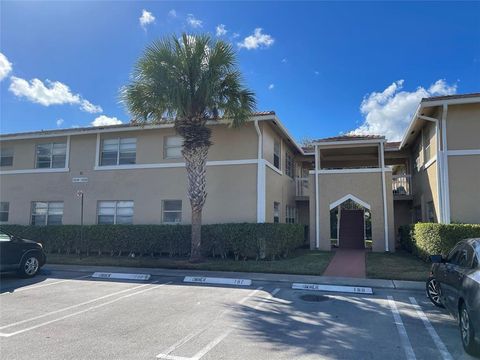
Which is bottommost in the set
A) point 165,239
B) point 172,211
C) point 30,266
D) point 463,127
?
point 30,266

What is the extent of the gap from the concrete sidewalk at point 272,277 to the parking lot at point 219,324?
623mm

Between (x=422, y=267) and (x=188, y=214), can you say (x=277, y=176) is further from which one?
(x=422, y=267)

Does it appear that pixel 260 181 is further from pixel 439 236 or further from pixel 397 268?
pixel 439 236

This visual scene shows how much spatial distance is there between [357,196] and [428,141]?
3951 millimetres

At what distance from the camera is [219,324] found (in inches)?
254

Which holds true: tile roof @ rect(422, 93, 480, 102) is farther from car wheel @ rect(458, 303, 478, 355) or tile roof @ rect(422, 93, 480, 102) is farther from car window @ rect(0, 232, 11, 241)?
car window @ rect(0, 232, 11, 241)

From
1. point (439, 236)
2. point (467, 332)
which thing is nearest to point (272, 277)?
point (439, 236)

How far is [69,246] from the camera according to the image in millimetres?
16609

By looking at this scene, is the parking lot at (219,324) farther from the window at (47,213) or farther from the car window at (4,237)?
the window at (47,213)

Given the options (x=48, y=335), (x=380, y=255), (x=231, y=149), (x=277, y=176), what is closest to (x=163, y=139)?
(x=231, y=149)

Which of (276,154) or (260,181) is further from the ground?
(276,154)

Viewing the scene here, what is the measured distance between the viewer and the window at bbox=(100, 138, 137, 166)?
699 inches

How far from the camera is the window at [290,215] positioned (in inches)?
814

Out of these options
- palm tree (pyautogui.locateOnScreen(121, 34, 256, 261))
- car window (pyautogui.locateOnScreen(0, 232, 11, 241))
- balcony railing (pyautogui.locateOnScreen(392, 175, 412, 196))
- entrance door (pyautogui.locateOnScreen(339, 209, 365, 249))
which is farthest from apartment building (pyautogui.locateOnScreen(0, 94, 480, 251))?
car window (pyautogui.locateOnScreen(0, 232, 11, 241))
